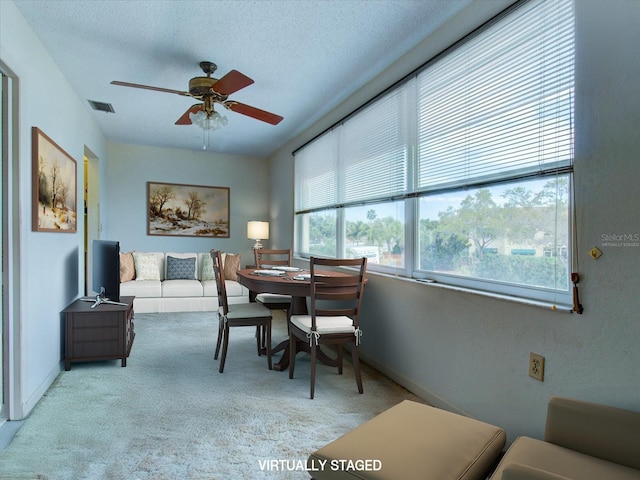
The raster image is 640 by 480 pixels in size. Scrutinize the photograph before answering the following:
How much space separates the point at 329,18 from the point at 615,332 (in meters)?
2.37

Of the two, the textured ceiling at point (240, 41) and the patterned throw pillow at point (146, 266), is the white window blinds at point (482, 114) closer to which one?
the textured ceiling at point (240, 41)

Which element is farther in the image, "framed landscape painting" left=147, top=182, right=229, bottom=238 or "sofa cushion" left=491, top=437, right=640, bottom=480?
"framed landscape painting" left=147, top=182, right=229, bottom=238

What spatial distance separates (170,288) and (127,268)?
29.8 inches

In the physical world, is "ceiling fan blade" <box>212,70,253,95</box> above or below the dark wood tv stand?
above

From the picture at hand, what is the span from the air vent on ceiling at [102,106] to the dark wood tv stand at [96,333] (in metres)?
2.35

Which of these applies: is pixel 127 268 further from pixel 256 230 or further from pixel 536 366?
pixel 536 366

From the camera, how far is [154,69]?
3.42 m

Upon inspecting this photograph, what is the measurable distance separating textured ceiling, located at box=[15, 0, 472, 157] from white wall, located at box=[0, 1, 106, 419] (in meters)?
0.23

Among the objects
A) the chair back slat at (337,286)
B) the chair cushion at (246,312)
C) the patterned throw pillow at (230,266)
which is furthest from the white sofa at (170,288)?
the chair back slat at (337,286)

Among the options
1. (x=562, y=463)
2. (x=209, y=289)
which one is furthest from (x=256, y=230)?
(x=562, y=463)

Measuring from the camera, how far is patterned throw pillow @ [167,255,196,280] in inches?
240

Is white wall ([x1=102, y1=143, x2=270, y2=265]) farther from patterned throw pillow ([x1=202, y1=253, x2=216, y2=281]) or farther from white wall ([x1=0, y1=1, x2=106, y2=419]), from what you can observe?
white wall ([x1=0, y1=1, x2=106, y2=419])

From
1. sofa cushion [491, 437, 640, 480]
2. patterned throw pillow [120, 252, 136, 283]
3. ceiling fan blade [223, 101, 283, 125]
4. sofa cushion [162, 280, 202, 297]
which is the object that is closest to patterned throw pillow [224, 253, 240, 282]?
sofa cushion [162, 280, 202, 297]

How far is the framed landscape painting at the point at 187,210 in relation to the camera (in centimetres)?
662
